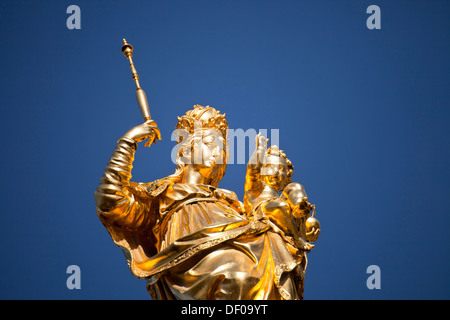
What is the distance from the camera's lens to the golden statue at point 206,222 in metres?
3.31

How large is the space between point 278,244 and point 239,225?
0.24 meters

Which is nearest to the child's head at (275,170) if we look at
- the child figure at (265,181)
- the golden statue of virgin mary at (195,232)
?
the child figure at (265,181)

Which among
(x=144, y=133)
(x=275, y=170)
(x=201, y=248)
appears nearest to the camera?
(x=201, y=248)

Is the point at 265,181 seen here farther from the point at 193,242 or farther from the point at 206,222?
the point at 193,242

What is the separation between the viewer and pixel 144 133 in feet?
12.1

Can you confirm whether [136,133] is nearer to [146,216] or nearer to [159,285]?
[146,216]

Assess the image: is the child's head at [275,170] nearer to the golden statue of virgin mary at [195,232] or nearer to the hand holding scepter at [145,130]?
the golden statue of virgin mary at [195,232]

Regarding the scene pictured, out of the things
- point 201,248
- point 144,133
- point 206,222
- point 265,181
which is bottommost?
point 201,248

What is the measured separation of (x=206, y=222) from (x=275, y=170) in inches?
25.2

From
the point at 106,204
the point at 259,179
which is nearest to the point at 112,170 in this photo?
the point at 106,204

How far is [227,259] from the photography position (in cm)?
334

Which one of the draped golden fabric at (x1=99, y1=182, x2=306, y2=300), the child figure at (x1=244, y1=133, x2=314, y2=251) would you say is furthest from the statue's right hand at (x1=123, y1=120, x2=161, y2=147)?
the child figure at (x1=244, y1=133, x2=314, y2=251)

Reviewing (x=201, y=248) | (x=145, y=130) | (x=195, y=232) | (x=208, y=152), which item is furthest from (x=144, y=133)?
(x=201, y=248)
